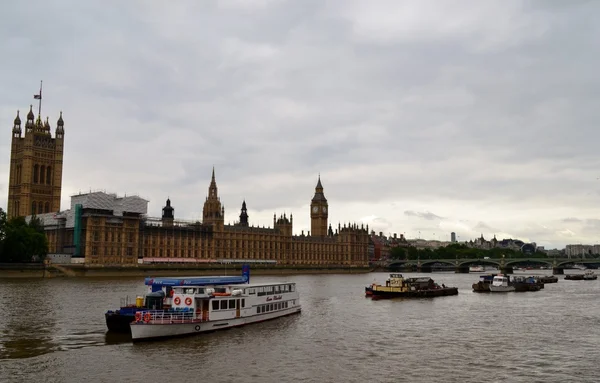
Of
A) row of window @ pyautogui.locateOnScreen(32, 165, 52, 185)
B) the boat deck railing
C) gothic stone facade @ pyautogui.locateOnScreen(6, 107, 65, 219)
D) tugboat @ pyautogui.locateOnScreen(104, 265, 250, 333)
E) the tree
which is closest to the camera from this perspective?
the boat deck railing

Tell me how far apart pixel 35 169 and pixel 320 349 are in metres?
160

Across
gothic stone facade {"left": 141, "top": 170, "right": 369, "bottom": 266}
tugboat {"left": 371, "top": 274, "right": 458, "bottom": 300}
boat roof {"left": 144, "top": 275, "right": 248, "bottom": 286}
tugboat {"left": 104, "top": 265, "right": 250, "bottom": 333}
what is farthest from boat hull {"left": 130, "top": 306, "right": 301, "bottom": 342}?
gothic stone facade {"left": 141, "top": 170, "right": 369, "bottom": 266}

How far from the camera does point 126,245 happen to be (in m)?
141

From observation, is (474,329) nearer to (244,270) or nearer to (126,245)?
(244,270)

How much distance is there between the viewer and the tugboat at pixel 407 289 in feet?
262

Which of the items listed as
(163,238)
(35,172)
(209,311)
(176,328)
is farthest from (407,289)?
(35,172)

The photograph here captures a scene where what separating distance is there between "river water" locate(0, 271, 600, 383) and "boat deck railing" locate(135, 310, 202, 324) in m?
1.38

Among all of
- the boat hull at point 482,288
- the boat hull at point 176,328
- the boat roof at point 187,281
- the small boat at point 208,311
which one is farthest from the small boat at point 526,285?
the boat hull at point 176,328

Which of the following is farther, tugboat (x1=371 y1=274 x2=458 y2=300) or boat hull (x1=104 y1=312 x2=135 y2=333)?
tugboat (x1=371 y1=274 x2=458 y2=300)

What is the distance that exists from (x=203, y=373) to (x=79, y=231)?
364ft

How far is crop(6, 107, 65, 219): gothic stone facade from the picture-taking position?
173 meters

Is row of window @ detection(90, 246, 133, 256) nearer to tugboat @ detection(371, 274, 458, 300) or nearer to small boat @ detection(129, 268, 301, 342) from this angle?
tugboat @ detection(371, 274, 458, 300)

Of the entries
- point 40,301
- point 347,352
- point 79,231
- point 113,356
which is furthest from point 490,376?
point 79,231

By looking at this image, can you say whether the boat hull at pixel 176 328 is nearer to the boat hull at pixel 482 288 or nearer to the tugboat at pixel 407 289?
the tugboat at pixel 407 289
